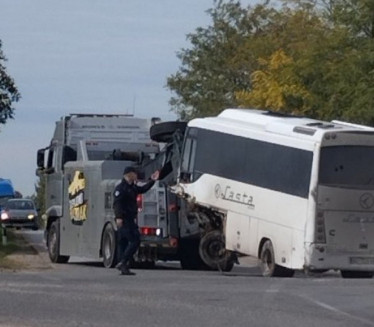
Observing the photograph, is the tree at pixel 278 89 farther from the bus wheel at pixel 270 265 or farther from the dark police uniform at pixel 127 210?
the dark police uniform at pixel 127 210

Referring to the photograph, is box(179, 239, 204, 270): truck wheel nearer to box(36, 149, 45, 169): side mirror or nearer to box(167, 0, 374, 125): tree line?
box(36, 149, 45, 169): side mirror

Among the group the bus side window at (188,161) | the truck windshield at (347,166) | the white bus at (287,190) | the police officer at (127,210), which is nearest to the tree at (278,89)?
the bus side window at (188,161)

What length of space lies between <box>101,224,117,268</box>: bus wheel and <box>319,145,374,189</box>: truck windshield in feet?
18.0

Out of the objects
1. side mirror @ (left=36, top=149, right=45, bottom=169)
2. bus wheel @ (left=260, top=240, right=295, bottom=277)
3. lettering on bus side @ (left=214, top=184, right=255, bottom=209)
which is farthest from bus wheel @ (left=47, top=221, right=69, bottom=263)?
bus wheel @ (left=260, top=240, right=295, bottom=277)

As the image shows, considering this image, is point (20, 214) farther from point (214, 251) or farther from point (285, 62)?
point (214, 251)

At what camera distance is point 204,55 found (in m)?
65.0

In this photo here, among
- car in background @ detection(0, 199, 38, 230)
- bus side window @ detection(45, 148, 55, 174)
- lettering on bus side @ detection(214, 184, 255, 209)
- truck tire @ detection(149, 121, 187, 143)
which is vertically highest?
truck tire @ detection(149, 121, 187, 143)

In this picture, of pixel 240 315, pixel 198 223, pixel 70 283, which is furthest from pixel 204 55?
pixel 240 315

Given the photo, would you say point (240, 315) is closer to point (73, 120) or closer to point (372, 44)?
point (73, 120)

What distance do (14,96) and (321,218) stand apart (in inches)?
691

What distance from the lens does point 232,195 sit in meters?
26.4

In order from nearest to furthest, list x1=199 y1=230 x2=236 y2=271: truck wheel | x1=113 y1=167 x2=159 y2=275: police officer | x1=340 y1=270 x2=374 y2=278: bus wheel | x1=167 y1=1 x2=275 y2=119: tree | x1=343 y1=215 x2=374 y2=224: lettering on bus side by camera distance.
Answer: x1=113 y1=167 x2=159 y2=275: police officer < x1=343 y1=215 x2=374 y2=224: lettering on bus side < x1=340 y1=270 x2=374 y2=278: bus wheel < x1=199 y1=230 x2=236 y2=271: truck wheel < x1=167 y1=1 x2=275 y2=119: tree

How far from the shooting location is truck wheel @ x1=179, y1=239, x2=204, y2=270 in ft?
90.7

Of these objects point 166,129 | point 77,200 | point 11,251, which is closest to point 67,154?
point 77,200
